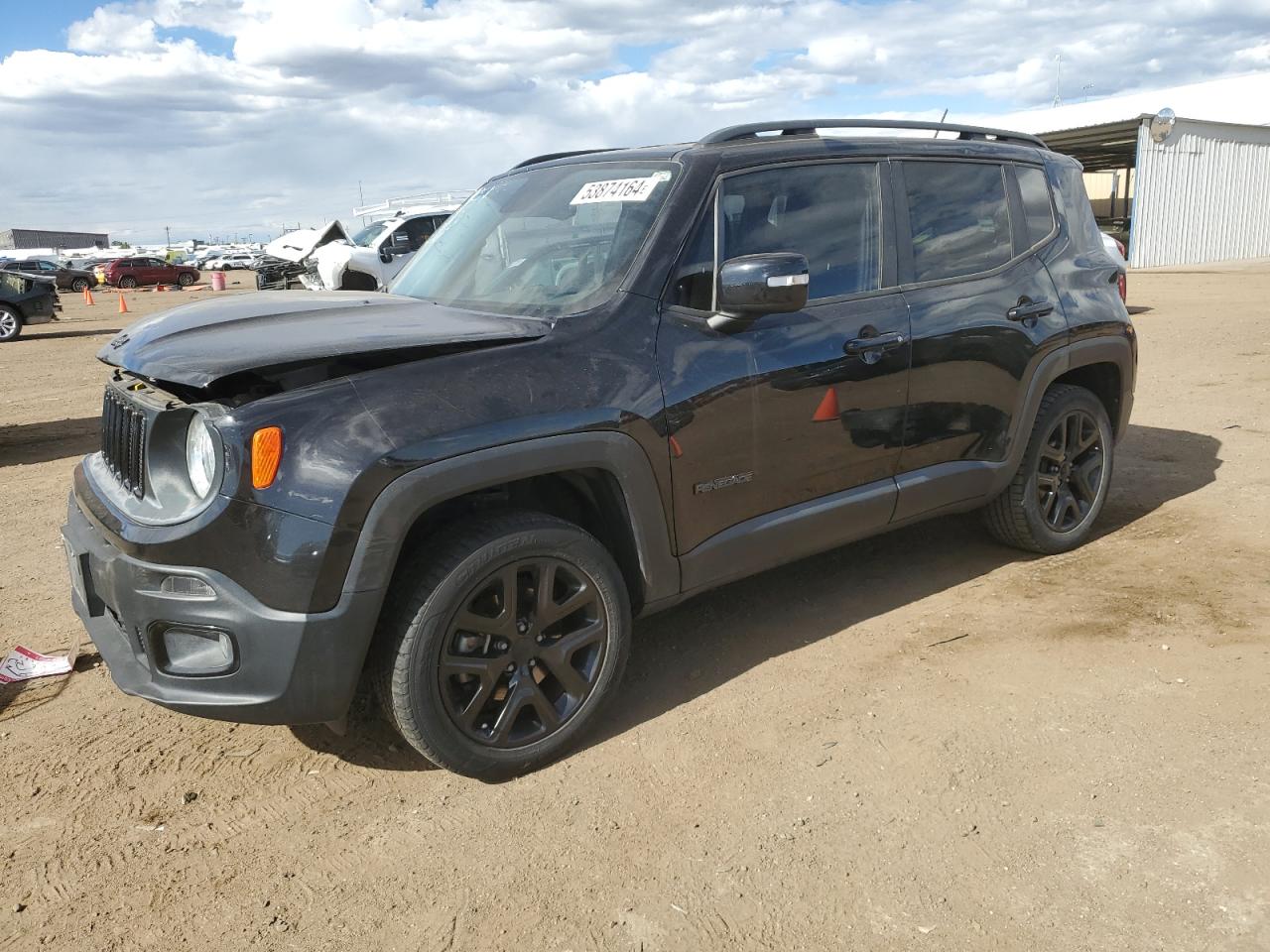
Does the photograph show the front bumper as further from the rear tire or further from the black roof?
the rear tire

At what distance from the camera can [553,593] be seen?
3.09 metres

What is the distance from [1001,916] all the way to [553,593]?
1.48m

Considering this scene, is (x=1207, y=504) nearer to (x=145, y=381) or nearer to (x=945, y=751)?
(x=945, y=751)

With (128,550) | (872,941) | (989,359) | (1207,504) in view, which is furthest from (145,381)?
(1207,504)

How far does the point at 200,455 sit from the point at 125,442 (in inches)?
20.4

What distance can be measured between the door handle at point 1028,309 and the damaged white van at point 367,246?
33.7ft

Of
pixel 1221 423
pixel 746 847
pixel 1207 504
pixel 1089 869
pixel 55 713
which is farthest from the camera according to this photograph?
pixel 1221 423

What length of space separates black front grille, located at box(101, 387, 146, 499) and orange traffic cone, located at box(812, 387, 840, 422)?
2.17 meters

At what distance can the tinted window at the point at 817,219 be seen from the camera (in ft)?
11.6

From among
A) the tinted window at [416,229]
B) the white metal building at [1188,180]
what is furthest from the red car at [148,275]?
the white metal building at [1188,180]

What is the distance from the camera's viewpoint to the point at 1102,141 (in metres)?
27.0

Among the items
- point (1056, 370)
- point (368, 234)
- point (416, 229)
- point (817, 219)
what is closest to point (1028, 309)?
point (1056, 370)

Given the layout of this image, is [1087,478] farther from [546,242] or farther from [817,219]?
[546,242]

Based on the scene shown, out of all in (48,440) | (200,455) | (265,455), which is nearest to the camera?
(265,455)
